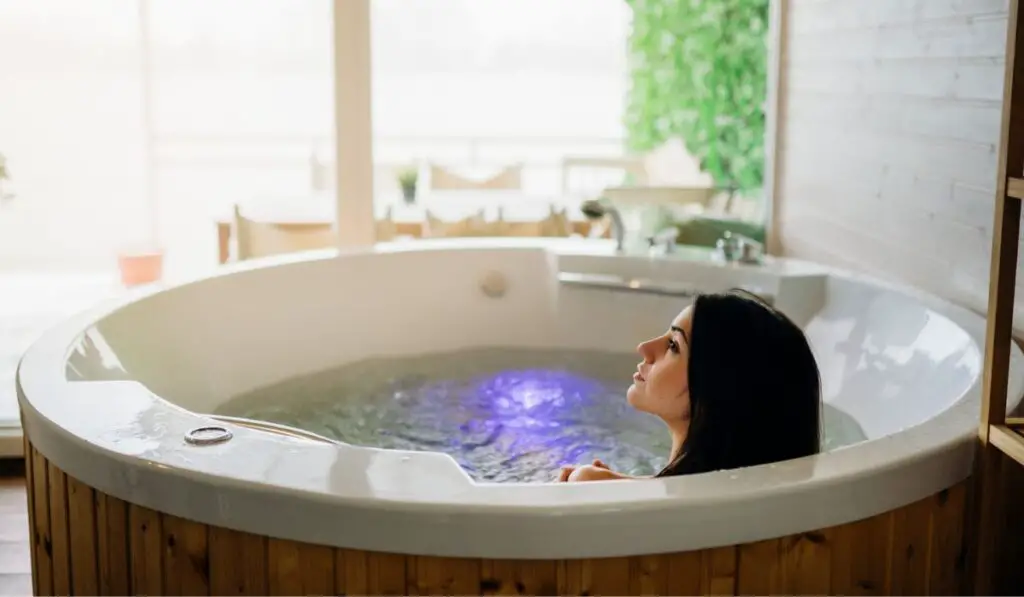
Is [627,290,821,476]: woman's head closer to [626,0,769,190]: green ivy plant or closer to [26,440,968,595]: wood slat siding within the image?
[26,440,968,595]: wood slat siding

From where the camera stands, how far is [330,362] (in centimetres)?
319

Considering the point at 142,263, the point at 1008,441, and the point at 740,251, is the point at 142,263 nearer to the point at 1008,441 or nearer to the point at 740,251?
the point at 740,251

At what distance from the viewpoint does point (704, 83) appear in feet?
13.6

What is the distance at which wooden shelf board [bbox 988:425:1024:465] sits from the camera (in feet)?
4.88

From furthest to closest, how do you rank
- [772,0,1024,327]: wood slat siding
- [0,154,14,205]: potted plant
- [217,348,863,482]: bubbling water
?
[0,154,14,205]: potted plant < [217,348,863,482]: bubbling water < [772,0,1024,327]: wood slat siding

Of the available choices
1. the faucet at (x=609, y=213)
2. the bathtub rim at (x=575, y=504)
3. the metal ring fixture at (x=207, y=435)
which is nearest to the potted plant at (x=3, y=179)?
the faucet at (x=609, y=213)

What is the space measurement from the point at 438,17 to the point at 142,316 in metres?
1.67

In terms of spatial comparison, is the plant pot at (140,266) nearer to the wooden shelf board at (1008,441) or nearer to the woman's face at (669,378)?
the woman's face at (669,378)

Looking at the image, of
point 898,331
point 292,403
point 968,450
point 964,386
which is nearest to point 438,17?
point 292,403

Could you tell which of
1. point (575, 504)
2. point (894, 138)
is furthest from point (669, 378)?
point (894, 138)

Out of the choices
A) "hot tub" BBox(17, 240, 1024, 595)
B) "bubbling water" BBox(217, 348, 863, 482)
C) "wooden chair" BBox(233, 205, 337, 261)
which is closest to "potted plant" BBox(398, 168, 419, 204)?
"wooden chair" BBox(233, 205, 337, 261)

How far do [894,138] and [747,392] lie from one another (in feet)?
5.04

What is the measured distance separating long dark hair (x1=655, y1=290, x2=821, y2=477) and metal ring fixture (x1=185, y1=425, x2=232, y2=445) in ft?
1.91

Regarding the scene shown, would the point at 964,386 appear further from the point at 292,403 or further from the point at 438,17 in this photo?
the point at 438,17
